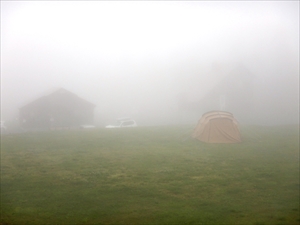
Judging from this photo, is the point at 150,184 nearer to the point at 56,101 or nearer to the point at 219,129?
the point at 219,129

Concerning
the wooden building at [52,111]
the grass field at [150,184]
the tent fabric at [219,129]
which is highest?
the wooden building at [52,111]

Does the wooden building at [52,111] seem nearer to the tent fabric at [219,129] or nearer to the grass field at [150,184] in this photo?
the grass field at [150,184]

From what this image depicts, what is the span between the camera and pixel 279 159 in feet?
62.5

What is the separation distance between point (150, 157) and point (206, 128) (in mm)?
8312

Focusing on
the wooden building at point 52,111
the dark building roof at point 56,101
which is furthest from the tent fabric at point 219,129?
the dark building roof at point 56,101

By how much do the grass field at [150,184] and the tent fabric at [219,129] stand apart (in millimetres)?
1893

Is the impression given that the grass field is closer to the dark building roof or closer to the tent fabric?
the tent fabric

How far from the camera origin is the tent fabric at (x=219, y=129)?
2602 centimetres

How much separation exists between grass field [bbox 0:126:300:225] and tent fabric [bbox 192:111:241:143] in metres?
1.89

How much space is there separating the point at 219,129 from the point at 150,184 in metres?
13.8

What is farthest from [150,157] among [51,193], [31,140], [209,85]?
[209,85]

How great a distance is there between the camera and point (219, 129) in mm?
26141

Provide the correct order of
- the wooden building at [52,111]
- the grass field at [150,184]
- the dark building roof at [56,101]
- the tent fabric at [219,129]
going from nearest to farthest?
the grass field at [150,184]
the tent fabric at [219,129]
the wooden building at [52,111]
the dark building roof at [56,101]

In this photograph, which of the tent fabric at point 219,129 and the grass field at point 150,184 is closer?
the grass field at point 150,184
